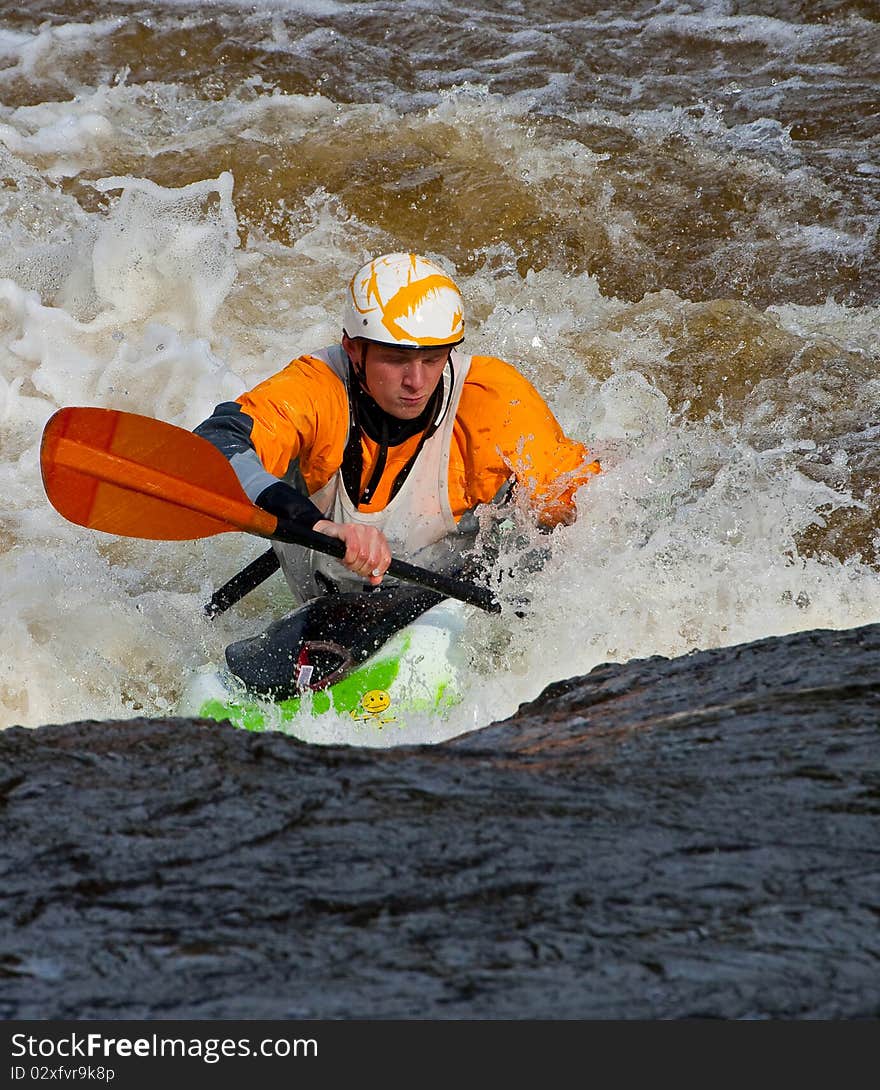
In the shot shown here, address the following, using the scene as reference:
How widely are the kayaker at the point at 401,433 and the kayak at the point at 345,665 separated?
14 cm

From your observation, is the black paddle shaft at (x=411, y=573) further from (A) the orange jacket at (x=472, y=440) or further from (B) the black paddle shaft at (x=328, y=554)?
(A) the orange jacket at (x=472, y=440)

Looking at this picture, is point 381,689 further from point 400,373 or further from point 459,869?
point 459,869

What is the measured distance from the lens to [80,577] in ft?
16.6

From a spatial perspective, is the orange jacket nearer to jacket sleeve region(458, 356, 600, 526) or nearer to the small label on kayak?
jacket sleeve region(458, 356, 600, 526)

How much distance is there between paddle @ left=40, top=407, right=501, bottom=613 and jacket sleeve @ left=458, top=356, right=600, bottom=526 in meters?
0.32

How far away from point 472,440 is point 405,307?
465 mm

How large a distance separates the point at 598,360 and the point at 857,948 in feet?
14.5

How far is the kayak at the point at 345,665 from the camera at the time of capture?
387 centimetres

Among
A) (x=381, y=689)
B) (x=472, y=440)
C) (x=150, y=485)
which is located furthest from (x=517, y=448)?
(x=150, y=485)

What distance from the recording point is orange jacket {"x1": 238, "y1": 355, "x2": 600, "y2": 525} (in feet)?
13.0

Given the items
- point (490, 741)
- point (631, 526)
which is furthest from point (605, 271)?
point (490, 741)

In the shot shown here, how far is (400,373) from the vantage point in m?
3.85

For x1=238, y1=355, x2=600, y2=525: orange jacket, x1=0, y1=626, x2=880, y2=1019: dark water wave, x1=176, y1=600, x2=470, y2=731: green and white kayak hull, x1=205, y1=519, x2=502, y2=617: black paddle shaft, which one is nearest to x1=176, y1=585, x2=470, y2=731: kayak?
x1=176, y1=600, x2=470, y2=731: green and white kayak hull

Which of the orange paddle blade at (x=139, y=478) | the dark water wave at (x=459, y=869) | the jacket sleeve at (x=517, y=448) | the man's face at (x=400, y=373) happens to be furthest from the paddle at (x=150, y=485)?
the dark water wave at (x=459, y=869)
